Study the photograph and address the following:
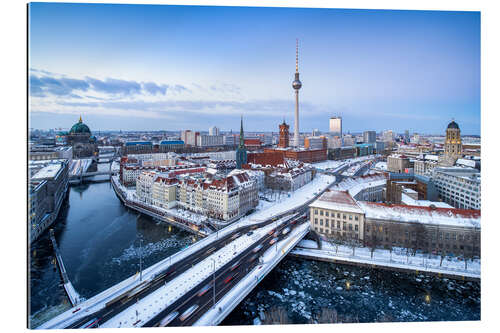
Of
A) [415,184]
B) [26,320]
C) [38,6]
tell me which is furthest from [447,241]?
[38,6]

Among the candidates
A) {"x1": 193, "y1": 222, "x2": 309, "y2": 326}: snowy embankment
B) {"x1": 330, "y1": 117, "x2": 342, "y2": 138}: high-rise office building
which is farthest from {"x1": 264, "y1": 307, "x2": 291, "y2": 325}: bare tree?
{"x1": 330, "y1": 117, "x2": 342, "y2": 138}: high-rise office building

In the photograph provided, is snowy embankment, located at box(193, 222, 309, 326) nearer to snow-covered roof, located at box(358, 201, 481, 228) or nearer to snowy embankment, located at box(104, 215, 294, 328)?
snowy embankment, located at box(104, 215, 294, 328)

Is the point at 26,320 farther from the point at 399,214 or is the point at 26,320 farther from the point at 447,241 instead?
the point at 447,241

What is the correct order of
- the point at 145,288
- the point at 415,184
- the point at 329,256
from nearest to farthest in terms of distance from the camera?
the point at 145,288
the point at 329,256
the point at 415,184

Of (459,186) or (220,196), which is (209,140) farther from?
(459,186)

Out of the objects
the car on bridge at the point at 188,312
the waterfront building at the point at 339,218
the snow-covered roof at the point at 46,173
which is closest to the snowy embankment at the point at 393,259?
the waterfront building at the point at 339,218

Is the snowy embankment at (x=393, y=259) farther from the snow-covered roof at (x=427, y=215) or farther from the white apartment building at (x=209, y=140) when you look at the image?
the white apartment building at (x=209, y=140)
